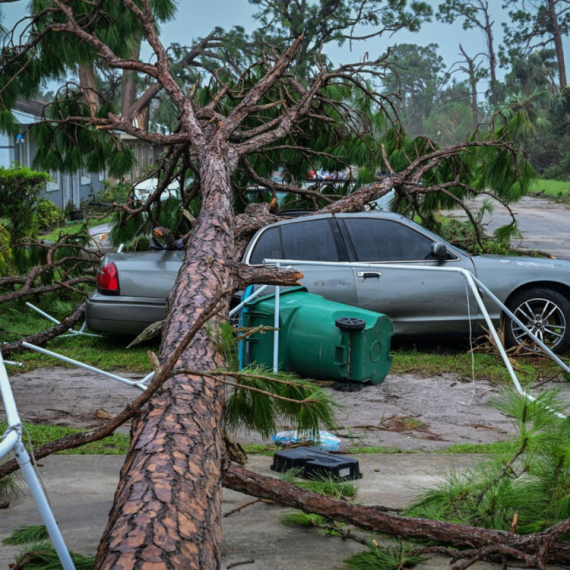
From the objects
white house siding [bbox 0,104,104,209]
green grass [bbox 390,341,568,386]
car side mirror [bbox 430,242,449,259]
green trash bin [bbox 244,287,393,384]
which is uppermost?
white house siding [bbox 0,104,104,209]

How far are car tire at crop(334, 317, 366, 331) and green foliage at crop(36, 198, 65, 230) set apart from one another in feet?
52.9

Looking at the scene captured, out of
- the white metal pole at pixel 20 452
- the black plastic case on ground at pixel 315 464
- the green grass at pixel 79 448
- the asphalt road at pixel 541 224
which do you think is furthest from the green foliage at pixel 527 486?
the asphalt road at pixel 541 224

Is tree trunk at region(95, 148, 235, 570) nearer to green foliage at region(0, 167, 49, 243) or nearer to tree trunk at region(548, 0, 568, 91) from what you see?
green foliage at region(0, 167, 49, 243)

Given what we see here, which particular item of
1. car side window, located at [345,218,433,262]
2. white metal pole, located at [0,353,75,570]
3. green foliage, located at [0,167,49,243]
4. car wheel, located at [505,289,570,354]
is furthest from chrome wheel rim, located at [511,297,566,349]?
green foliage, located at [0,167,49,243]

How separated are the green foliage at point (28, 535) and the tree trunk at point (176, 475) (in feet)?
2.53

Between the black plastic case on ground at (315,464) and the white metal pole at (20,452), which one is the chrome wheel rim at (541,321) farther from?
the white metal pole at (20,452)

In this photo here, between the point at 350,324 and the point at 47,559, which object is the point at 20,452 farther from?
the point at 350,324

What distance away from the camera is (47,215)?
22.5 m

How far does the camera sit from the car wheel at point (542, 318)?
27.2ft

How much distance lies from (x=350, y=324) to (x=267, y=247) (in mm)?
1721

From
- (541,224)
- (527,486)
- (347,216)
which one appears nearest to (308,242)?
(347,216)

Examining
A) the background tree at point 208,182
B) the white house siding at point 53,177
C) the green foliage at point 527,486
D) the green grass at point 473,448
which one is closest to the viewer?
the background tree at point 208,182

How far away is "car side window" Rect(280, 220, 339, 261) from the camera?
8.31 m

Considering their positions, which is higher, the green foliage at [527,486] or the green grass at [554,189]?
the green grass at [554,189]
